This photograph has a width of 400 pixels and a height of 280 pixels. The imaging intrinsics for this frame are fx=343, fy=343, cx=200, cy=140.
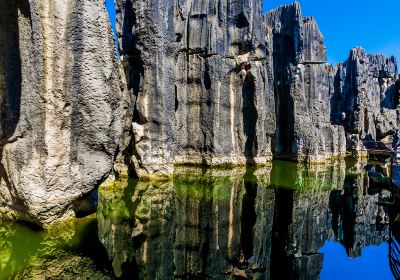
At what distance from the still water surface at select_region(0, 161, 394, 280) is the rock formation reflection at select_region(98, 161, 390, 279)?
0.07 feet

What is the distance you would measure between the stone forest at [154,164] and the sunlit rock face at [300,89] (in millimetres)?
3379

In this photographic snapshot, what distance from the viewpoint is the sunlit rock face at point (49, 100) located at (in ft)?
20.4

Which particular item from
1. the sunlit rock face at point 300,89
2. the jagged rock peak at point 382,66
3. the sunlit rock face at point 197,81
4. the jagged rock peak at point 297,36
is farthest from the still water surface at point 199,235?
the jagged rock peak at point 382,66

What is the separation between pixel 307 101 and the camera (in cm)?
2389

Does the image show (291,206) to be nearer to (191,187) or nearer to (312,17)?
(191,187)

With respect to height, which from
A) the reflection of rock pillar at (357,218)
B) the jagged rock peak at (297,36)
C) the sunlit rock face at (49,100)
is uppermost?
the jagged rock peak at (297,36)

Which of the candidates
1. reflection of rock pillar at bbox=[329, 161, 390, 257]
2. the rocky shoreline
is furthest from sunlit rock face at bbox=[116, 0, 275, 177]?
reflection of rock pillar at bbox=[329, 161, 390, 257]

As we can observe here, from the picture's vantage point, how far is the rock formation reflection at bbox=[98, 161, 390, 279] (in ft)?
17.9

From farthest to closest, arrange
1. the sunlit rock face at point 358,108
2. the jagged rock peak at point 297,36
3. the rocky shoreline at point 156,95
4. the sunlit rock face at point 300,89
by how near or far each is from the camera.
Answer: the sunlit rock face at point 358,108 < the jagged rock peak at point 297,36 < the sunlit rock face at point 300,89 < the rocky shoreline at point 156,95

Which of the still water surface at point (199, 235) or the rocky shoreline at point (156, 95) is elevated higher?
the rocky shoreline at point (156, 95)

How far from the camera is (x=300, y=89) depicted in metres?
23.2

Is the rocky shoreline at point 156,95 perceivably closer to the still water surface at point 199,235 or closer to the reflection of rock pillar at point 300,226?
the still water surface at point 199,235

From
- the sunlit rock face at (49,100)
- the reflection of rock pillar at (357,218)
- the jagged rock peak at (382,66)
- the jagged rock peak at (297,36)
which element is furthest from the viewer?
the jagged rock peak at (382,66)

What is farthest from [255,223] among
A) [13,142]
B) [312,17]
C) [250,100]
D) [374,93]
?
[374,93]
